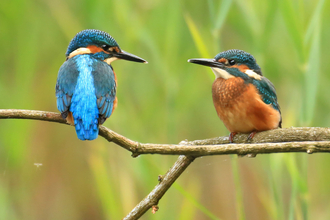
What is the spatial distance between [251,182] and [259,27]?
5.34 feet

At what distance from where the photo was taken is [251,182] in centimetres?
360

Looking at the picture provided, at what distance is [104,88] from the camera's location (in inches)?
71.5

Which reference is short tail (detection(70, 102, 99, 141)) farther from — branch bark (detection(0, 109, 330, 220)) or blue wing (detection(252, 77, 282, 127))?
blue wing (detection(252, 77, 282, 127))

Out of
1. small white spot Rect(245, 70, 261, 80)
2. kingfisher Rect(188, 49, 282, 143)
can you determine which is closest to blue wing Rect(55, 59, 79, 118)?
kingfisher Rect(188, 49, 282, 143)

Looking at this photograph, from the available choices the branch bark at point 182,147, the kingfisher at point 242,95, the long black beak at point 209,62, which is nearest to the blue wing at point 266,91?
the kingfisher at point 242,95

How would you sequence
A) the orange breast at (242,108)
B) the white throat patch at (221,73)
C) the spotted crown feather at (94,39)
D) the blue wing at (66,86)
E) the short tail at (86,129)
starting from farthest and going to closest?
the white throat patch at (221,73) < the orange breast at (242,108) < the spotted crown feather at (94,39) < the blue wing at (66,86) < the short tail at (86,129)

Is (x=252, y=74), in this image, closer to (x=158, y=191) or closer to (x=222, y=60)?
(x=222, y=60)

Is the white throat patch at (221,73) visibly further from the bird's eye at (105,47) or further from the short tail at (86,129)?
the short tail at (86,129)

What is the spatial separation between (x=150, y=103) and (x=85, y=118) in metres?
1.33

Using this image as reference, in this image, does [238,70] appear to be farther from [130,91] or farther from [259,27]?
[130,91]

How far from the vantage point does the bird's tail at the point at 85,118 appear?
61.5 inches

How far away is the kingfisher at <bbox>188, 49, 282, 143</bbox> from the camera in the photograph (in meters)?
2.24

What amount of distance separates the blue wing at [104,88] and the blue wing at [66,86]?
9 centimetres

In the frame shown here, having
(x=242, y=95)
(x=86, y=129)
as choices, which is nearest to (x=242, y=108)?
(x=242, y=95)
